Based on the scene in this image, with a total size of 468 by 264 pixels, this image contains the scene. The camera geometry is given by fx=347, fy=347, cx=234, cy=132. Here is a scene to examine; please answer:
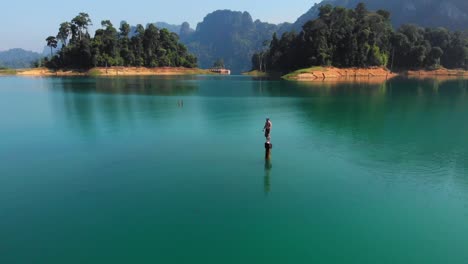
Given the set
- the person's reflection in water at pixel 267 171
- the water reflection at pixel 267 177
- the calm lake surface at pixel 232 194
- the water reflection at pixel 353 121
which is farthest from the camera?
the water reflection at pixel 353 121

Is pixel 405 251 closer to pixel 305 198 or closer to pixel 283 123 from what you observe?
pixel 305 198

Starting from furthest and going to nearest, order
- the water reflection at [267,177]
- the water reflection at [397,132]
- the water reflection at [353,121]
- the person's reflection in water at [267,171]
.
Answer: the water reflection at [353,121], the water reflection at [397,132], the person's reflection in water at [267,171], the water reflection at [267,177]

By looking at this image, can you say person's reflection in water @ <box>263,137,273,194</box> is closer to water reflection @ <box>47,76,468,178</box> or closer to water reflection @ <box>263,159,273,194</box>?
water reflection @ <box>263,159,273,194</box>

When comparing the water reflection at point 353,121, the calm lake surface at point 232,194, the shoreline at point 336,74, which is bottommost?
the calm lake surface at point 232,194

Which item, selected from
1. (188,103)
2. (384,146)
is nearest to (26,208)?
(384,146)

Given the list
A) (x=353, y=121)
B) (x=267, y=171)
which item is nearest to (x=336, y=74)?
(x=353, y=121)

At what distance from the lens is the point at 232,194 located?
23062 mm

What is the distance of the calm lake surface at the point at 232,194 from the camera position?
16766 mm

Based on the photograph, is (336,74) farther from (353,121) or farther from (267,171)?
(267,171)

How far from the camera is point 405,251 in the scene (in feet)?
54.6

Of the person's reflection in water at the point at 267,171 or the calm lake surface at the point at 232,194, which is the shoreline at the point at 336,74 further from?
the person's reflection in water at the point at 267,171

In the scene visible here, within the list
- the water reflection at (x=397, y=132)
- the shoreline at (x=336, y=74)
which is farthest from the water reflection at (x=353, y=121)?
the shoreline at (x=336, y=74)

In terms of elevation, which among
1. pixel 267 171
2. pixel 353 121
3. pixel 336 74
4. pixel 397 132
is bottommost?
pixel 267 171

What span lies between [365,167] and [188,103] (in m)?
48.9
